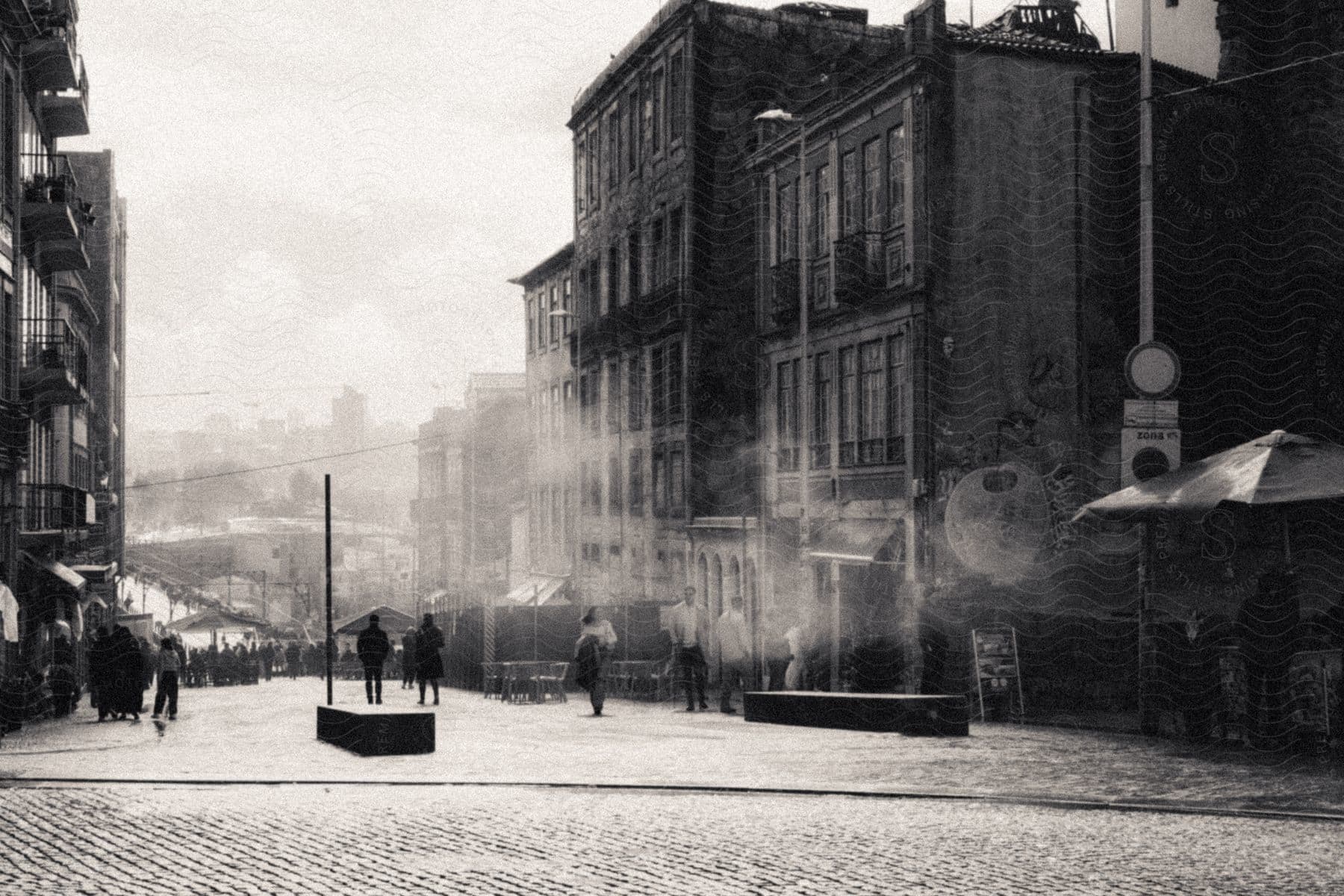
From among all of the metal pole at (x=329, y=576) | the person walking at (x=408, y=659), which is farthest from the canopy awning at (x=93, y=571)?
the metal pole at (x=329, y=576)

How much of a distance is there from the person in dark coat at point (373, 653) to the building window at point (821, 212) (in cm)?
1154

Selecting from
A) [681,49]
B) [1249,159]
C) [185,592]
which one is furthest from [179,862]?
[185,592]

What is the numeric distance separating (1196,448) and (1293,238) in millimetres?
3689

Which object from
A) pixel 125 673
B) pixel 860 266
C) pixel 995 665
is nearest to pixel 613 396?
pixel 860 266

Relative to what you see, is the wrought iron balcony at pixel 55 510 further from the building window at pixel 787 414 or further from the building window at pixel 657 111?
the building window at pixel 657 111

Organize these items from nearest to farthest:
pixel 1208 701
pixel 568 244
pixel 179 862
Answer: pixel 179 862 → pixel 1208 701 → pixel 568 244

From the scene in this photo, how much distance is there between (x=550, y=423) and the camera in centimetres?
5547

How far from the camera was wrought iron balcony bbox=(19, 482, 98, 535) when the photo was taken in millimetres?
34250

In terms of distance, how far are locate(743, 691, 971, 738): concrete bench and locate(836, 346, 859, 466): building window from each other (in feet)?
35.6

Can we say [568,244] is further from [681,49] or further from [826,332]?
[826,332]

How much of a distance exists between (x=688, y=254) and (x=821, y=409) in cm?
852

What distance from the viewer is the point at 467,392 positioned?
73.7m

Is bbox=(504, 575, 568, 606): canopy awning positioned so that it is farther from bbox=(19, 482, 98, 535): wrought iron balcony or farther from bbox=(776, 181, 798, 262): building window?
bbox=(776, 181, 798, 262): building window

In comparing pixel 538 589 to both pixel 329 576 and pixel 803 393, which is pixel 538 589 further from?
pixel 329 576
